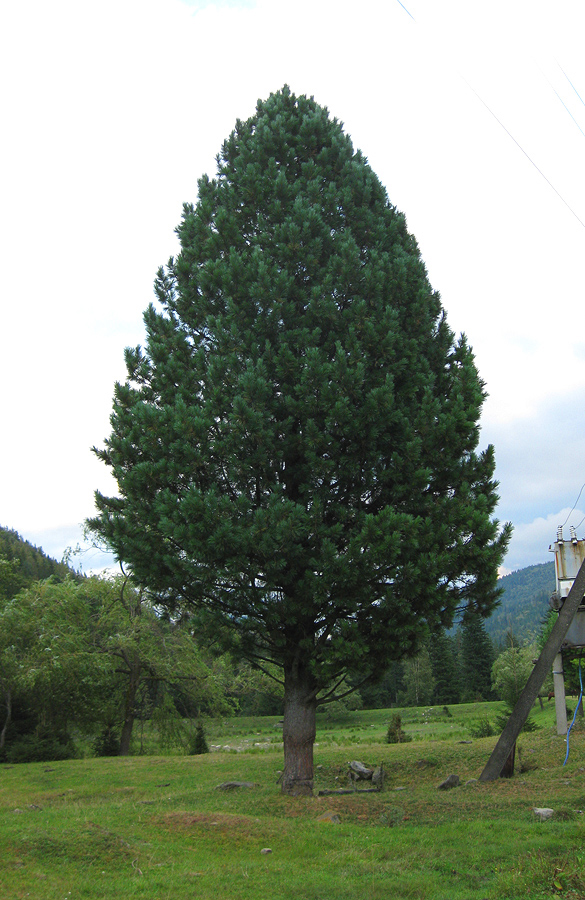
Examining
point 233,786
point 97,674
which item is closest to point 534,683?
point 233,786

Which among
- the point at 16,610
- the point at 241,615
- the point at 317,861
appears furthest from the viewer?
the point at 16,610

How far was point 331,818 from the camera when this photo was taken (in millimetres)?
9234

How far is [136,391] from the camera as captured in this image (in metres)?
12.2

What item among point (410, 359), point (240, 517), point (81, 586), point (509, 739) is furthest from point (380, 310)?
point (81, 586)

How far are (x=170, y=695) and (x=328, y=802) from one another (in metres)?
15.8

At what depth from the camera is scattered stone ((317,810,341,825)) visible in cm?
916

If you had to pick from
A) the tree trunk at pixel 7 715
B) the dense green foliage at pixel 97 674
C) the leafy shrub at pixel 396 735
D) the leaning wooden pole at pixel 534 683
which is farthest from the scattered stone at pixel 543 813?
the tree trunk at pixel 7 715

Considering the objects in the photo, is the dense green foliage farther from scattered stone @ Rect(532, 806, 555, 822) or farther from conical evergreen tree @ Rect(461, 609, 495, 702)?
conical evergreen tree @ Rect(461, 609, 495, 702)

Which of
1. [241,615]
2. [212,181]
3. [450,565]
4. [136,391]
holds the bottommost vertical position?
[241,615]

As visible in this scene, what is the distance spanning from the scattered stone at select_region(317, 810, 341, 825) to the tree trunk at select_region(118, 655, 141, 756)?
1623cm

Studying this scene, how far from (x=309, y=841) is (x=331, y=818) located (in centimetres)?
133

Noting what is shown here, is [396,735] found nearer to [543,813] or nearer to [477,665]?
[543,813]

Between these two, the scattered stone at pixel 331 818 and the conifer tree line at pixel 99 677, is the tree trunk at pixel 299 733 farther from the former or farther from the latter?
the conifer tree line at pixel 99 677

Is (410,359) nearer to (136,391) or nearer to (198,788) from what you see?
(136,391)
